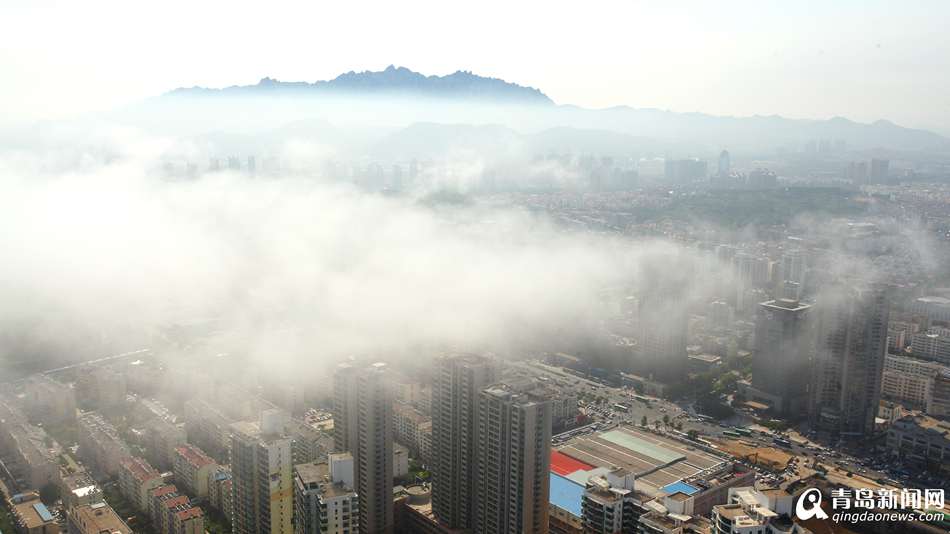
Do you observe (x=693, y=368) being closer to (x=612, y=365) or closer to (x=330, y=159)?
(x=612, y=365)

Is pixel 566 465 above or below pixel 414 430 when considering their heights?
below

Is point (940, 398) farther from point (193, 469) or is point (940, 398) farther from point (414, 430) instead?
point (193, 469)

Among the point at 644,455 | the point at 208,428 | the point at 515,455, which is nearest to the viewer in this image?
the point at 515,455

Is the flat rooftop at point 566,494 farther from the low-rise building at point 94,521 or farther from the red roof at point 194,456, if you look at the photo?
the low-rise building at point 94,521

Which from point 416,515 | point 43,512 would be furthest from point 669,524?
point 43,512

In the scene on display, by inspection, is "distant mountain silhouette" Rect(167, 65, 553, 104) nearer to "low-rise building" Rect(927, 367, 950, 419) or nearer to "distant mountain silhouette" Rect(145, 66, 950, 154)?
"distant mountain silhouette" Rect(145, 66, 950, 154)

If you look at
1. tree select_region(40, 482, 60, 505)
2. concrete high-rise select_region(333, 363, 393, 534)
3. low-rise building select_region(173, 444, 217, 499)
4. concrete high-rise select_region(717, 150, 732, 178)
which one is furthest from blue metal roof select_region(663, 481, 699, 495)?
concrete high-rise select_region(717, 150, 732, 178)

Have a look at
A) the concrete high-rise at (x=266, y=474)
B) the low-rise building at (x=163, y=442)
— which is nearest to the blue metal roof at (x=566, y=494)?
the concrete high-rise at (x=266, y=474)
